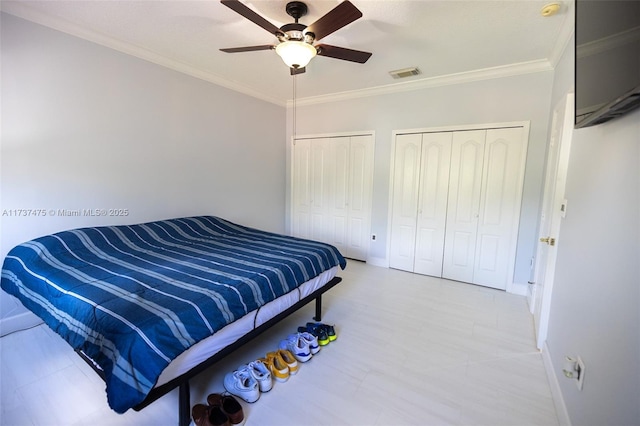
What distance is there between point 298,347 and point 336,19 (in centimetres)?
217

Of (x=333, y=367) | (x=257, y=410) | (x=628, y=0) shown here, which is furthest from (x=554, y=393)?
(x=628, y=0)

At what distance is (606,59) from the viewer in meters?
1.06

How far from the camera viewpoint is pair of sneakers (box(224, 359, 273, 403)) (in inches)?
64.8

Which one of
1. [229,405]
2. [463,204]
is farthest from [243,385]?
[463,204]

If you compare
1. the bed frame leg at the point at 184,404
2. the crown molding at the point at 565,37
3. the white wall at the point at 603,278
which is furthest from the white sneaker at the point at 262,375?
the crown molding at the point at 565,37

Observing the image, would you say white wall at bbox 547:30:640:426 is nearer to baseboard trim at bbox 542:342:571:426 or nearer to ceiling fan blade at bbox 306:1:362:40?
baseboard trim at bbox 542:342:571:426

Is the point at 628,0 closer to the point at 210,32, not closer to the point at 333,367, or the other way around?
the point at 333,367

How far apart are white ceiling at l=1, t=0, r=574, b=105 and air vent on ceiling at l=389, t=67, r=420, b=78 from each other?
8 centimetres

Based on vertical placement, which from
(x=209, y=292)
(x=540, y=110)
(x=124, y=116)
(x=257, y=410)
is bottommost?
(x=257, y=410)

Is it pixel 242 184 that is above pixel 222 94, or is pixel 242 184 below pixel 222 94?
below

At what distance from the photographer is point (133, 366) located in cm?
118

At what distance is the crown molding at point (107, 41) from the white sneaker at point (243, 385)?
302cm

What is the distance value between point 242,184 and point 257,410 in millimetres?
3032

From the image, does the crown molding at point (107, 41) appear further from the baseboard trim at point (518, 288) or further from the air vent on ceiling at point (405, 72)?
the baseboard trim at point (518, 288)
